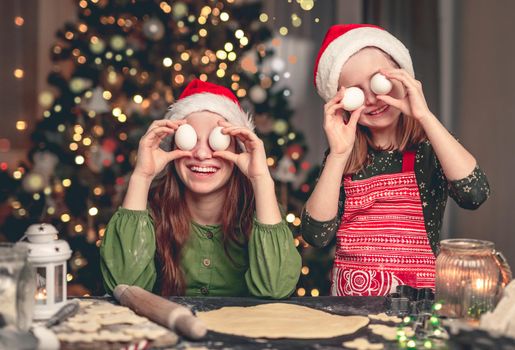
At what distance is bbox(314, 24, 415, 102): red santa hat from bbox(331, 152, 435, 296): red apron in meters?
0.29

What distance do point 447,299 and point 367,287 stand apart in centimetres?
58

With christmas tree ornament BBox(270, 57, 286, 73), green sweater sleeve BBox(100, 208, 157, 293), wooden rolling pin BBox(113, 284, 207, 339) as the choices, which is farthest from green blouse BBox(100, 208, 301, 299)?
christmas tree ornament BBox(270, 57, 286, 73)

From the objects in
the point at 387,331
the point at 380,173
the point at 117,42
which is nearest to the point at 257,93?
the point at 117,42

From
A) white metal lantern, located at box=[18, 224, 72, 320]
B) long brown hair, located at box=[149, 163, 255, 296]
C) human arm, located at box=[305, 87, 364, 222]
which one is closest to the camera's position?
white metal lantern, located at box=[18, 224, 72, 320]

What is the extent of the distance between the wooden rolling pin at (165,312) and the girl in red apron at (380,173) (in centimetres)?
62

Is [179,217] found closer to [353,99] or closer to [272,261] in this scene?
[272,261]

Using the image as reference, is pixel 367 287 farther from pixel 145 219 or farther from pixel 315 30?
pixel 315 30

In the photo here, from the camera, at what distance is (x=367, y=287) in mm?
1955

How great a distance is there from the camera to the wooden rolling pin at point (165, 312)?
4.04ft

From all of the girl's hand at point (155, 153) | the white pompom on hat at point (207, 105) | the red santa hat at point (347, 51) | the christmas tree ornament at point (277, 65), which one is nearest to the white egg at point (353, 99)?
the red santa hat at point (347, 51)

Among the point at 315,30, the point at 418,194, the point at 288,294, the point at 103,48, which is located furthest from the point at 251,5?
the point at 288,294

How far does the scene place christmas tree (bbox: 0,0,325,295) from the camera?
3.54m

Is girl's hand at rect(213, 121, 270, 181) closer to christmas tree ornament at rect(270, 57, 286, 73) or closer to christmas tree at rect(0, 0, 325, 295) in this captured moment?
christmas tree at rect(0, 0, 325, 295)

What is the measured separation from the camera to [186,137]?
1.89 meters
